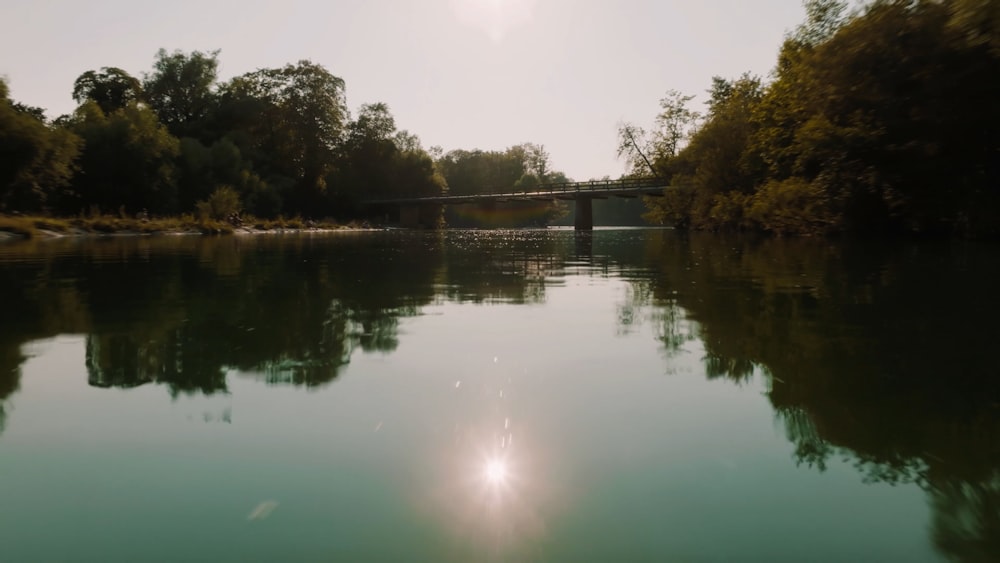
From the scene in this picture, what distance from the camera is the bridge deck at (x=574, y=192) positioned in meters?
71.5

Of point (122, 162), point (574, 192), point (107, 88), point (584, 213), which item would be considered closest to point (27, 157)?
point (122, 162)

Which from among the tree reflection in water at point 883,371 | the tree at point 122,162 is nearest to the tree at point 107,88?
the tree at point 122,162

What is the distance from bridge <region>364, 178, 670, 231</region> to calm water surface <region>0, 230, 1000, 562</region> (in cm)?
6387

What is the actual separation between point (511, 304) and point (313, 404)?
6.02 m

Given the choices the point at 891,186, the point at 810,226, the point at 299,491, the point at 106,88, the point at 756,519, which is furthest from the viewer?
the point at 106,88

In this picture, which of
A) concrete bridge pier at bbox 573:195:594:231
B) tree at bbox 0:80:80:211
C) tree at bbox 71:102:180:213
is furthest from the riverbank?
concrete bridge pier at bbox 573:195:594:231

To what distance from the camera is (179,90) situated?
84.2m

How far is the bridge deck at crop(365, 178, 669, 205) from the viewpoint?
235ft

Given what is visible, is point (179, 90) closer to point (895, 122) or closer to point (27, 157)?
point (27, 157)

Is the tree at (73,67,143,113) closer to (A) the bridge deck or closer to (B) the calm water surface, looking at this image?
(A) the bridge deck

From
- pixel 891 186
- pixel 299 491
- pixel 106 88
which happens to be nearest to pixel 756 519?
pixel 299 491

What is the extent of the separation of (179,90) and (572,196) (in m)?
52.1

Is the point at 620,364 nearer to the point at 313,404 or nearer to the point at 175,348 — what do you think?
the point at 313,404

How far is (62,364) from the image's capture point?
6047 mm
